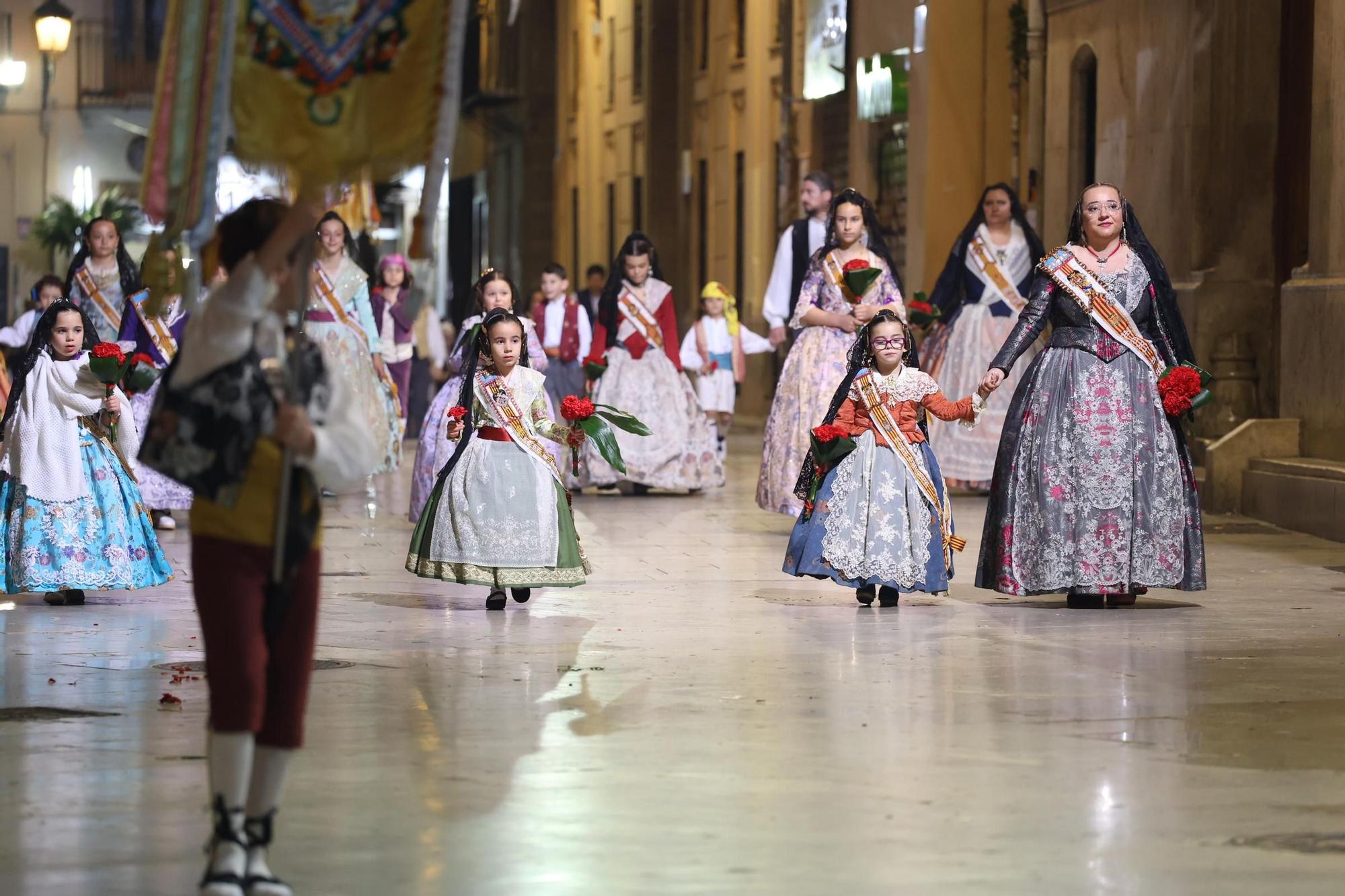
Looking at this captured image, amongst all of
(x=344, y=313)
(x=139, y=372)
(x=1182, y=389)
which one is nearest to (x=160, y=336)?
(x=344, y=313)

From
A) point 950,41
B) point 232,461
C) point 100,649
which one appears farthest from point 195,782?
point 950,41

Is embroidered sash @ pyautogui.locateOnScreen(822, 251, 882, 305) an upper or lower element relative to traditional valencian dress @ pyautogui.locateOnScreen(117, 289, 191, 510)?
upper

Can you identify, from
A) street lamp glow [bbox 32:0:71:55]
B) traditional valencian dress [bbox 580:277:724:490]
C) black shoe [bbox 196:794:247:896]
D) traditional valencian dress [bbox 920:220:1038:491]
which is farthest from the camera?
street lamp glow [bbox 32:0:71:55]

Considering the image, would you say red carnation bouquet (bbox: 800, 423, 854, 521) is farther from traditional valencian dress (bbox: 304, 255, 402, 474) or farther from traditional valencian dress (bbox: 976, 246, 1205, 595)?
traditional valencian dress (bbox: 304, 255, 402, 474)

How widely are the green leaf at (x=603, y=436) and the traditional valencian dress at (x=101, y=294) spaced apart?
5.42 metres

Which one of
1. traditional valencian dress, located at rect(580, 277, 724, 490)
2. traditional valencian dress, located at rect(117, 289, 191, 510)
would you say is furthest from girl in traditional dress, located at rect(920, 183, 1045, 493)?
traditional valencian dress, located at rect(117, 289, 191, 510)

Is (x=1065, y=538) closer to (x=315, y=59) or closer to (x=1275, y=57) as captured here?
(x=315, y=59)

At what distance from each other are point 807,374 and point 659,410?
3990mm

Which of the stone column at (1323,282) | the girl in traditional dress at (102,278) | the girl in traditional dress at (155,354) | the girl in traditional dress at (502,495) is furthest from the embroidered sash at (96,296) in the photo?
the stone column at (1323,282)

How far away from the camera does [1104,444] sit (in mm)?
10711

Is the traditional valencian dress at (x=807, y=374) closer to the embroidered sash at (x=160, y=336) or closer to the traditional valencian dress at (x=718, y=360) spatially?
the embroidered sash at (x=160, y=336)

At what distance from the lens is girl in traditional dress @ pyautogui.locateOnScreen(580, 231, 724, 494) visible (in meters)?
18.4

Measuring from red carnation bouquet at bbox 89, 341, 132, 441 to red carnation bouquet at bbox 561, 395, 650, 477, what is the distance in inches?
77.1

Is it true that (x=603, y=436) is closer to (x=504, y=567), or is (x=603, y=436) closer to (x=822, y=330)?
(x=504, y=567)
